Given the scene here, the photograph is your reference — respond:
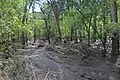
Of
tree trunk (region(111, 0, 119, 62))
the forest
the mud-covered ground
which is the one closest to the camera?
the forest

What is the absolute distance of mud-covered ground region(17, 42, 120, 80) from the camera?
10230 mm

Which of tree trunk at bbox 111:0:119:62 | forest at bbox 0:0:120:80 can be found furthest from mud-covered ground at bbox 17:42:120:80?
tree trunk at bbox 111:0:119:62

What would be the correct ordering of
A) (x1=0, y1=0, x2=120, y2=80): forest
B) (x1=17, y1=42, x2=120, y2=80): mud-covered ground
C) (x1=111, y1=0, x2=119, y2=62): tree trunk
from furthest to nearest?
(x1=111, y1=0, x2=119, y2=62): tree trunk, (x1=17, y1=42, x2=120, y2=80): mud-covered ground, (x1=0, y1=0, x2=120, y2=80): forest

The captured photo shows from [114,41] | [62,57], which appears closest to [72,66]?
[62,57]

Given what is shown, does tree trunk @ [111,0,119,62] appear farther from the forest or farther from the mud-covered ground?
the mud-covered ground

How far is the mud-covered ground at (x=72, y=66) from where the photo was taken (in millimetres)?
10230

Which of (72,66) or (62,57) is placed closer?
(72,66)

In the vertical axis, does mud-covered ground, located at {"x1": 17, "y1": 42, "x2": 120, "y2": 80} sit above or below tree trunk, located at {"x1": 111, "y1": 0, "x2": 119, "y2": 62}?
below

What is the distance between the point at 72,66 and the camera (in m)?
14.1

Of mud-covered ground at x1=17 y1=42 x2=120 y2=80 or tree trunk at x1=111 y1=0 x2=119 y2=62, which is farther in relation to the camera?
tree trunk at x1=111 y1=0 x2=119 y2=62

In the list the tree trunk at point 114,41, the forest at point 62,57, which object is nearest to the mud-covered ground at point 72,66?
the forest at point 62,57

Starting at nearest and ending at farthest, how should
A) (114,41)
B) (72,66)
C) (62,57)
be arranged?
(72,66), (114,41), (62,57)

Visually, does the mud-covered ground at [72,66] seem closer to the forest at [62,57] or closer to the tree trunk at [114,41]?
the forest at [62,57]

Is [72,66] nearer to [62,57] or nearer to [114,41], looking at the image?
[62,57]
